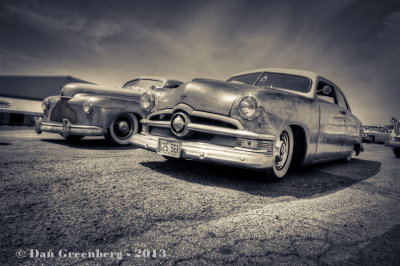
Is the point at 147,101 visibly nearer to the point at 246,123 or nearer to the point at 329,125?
the point at 246,123

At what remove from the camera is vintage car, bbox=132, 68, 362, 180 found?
2475 mm

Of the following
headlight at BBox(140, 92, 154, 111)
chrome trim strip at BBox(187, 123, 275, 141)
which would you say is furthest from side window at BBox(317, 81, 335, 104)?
headlight at BBox(140, 92, 154, 111)

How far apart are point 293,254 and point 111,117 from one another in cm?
433

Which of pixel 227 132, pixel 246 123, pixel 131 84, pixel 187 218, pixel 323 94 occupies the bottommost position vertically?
pixel 187 218

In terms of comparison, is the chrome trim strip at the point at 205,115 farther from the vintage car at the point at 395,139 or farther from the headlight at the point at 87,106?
the vintage car at the point at 395,139

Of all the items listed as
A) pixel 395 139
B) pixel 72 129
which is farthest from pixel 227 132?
pixel 395 139

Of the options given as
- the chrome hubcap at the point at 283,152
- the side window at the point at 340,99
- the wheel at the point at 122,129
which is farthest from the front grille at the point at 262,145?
the wheel at the point at 122,129

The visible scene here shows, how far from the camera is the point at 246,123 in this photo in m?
2.50

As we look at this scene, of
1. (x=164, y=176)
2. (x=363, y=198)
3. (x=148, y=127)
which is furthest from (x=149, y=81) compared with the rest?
(x=363, y=198)

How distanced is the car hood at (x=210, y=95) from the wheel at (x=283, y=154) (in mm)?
673

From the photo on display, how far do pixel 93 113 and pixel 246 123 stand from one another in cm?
335

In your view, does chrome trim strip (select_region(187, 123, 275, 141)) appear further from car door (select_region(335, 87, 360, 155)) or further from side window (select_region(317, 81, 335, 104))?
car door (select_region(335, 87, 360, 155))

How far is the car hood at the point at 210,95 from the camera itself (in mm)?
2631

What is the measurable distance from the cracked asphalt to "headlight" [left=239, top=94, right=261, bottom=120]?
2.47 ft
